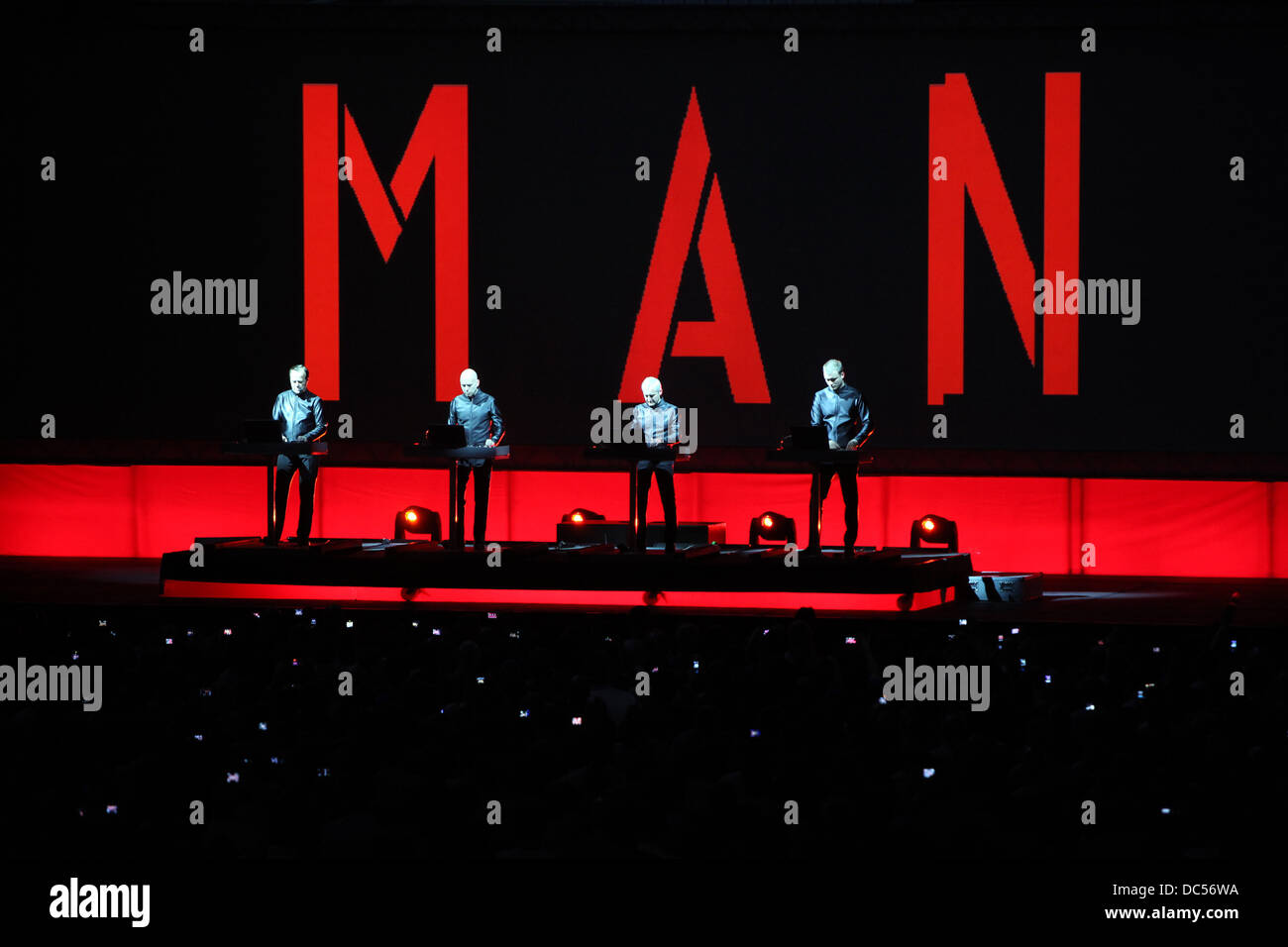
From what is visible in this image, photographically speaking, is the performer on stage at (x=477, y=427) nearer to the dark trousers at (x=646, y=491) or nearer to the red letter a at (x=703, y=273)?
the dark trousers at (x=646, y=491)

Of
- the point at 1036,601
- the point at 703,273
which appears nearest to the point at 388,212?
the point at 703,273

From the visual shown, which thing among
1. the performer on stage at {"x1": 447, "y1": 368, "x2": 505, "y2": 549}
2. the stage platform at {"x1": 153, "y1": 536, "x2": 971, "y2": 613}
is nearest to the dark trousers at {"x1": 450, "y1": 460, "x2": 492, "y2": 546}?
the performer on stage at {"x1": 447, "y1": 368, "x2": 505, "y2": 549}

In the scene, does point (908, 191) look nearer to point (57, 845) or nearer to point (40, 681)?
point (40, 681)

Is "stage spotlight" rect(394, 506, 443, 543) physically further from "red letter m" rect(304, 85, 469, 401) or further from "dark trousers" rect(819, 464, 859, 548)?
"dark trousers" rect(819, 464, 859, 548)

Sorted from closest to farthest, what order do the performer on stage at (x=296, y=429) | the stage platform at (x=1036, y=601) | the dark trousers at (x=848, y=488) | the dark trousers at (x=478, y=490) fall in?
the stage platform at (x=1036, y=601) → the dark trousers at (x=848, y=488) → the performer on stage at (x=296, y=429) → the dark trousers at (x=478, y=490)

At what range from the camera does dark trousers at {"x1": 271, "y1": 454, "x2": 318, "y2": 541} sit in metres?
9.63

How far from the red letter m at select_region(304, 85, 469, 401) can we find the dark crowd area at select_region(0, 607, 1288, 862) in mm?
6105

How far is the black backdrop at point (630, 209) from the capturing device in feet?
36.2

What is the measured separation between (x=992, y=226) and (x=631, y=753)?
28.3ft

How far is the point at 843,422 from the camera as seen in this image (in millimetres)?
9242

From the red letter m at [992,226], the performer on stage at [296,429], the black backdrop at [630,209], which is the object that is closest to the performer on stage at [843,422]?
the black backdrop at [630,209]

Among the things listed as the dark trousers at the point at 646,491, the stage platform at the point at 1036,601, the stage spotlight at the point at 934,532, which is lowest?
the stage platform at the point at 1036,601

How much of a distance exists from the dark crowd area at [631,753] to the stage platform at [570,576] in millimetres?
2896
